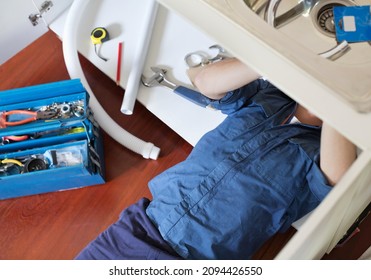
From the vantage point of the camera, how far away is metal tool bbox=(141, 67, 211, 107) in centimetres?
98

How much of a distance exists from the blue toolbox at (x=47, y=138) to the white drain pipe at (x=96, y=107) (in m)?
0.05

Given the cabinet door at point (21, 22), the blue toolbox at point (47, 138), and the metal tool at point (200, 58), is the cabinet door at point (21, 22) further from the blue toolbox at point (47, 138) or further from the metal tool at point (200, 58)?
the metal tool at point (200, 58)

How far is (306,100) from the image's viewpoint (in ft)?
1.49

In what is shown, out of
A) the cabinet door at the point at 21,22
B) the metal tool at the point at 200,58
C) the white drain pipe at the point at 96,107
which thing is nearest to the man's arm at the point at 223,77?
the metal tool at the point at 200,58

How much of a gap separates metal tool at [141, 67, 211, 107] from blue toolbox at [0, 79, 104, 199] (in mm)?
171

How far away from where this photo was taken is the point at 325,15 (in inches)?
35.1

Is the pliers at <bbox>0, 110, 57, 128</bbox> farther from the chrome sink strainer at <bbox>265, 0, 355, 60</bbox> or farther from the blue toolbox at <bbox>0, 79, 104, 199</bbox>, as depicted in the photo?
the chrome sink strainer at <bbox>265, 0, 355, 60</bbox>

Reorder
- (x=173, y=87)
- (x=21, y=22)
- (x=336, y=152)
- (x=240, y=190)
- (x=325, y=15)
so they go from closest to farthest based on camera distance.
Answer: (x=336, y=152)
(x=240, y=190)
(x=325, y=15)
(x=173, y=87)
(x=21, y=22)

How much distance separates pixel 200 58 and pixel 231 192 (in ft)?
1.40

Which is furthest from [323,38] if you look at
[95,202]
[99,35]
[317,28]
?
[95,202]

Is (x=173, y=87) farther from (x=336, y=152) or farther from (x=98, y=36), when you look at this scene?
(x=336, y=152)

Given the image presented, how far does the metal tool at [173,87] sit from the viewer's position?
98cm

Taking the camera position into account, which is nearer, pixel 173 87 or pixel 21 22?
pixel 173 87
